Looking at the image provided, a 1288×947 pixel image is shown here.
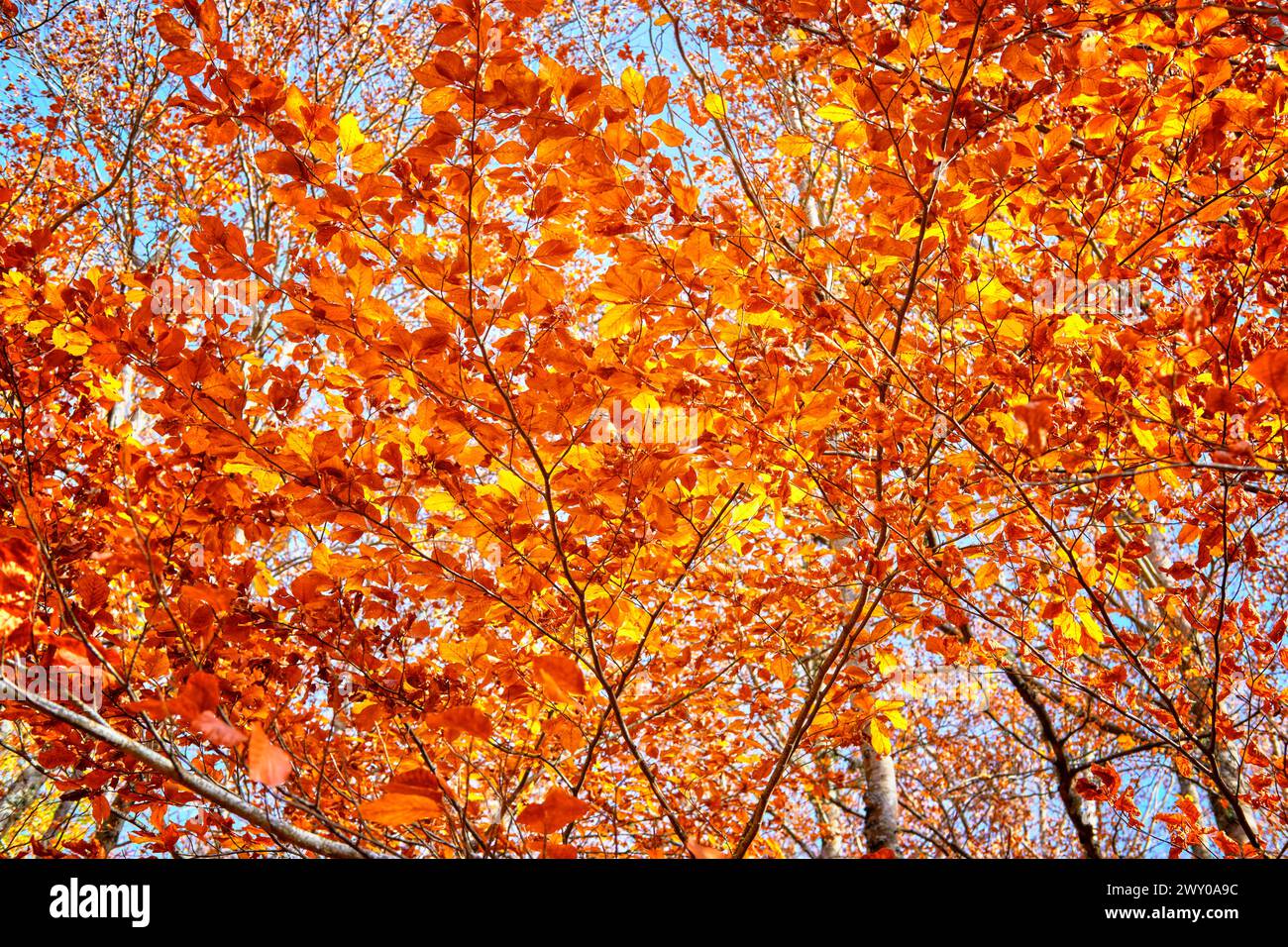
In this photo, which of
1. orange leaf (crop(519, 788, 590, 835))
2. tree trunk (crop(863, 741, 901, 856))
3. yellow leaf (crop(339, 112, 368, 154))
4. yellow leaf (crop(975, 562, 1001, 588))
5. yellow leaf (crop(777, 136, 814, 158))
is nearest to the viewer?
orange leaf (crop(519, 788, 590, 835))

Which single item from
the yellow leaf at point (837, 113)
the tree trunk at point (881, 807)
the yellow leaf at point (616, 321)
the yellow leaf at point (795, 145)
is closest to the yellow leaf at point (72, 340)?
the yellow leaf at point (616, 321)

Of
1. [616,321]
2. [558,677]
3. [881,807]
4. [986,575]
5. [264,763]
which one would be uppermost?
[616,321]

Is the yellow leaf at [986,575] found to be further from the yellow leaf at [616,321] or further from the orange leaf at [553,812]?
the orange leaf at [553,812]

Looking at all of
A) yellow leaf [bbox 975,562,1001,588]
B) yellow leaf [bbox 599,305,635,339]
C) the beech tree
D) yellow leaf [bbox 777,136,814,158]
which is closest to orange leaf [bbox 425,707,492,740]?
the beech tree

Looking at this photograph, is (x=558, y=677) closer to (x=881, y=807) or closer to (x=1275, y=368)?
(x=1275, y=368)

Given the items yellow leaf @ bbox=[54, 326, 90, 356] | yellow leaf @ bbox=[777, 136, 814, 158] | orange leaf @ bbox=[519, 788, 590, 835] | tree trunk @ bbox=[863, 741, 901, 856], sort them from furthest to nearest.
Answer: tree trunk @ bbox=[863, 741, 901, 856], yellow leaf @ bbox=[54, 326, 90, 356], yellow leaf @ bbox=[777, 136, 814, 158], orange leaf @ bbox=[519, 788, 590, 835]

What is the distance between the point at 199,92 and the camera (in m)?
1.49

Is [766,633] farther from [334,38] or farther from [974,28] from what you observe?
[334,38]

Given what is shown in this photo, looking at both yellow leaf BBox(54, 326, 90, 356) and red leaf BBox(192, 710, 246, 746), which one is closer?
red leaf BBox(192, 710, 246, 746)

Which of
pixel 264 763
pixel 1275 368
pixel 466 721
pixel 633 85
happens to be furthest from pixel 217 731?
pixel 1275 368

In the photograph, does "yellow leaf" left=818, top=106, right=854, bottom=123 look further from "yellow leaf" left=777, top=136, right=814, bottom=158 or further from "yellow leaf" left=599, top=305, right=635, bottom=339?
"yellow leaf" left=599, top=305, right=635, bottom=339

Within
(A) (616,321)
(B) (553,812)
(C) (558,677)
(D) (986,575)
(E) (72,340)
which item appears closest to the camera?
(B) (553,812)
